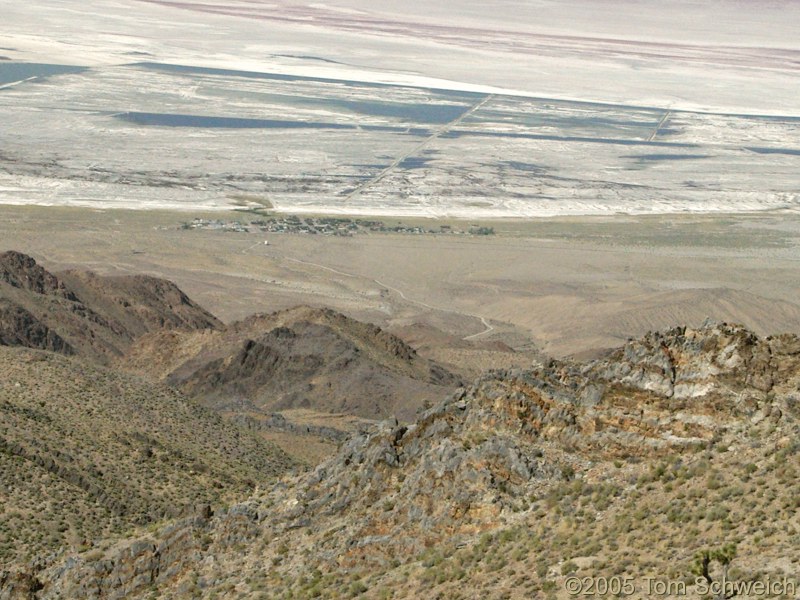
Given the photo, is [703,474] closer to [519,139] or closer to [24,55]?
[519,139]

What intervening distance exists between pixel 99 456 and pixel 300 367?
14340mm

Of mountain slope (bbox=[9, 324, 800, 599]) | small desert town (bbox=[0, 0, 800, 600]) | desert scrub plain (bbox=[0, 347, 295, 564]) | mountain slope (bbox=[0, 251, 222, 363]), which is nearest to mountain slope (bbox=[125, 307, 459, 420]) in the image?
small desert town (bbox=[0, 0, 800, 600])

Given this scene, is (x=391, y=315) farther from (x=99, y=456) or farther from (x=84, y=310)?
(x=99, y=456)

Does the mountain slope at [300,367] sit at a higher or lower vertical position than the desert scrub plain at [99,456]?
lower

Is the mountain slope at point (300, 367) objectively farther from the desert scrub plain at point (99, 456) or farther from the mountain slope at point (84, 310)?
the desert scrub plain at point (99, 456)

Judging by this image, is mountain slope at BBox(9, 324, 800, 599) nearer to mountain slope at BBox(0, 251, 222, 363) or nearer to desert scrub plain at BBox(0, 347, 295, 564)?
desert scrub plain at BBox(0, 347, 295, 564)

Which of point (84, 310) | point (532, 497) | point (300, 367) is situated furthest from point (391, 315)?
point (532, 497)

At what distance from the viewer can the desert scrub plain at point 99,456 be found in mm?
22219

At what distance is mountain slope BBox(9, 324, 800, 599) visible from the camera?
44.4 feet

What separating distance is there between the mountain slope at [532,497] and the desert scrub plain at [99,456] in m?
1.84

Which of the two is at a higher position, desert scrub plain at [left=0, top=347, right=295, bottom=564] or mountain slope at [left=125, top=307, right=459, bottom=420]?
desert scrub plain at [left=0, top=347, right=295, bottom=564]

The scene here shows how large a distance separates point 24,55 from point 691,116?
2393 inches

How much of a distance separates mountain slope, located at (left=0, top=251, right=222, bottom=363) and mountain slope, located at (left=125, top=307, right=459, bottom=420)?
2030mm

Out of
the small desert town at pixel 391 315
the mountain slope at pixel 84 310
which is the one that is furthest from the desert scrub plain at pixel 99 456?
the mountain slope at pixel 84 310
